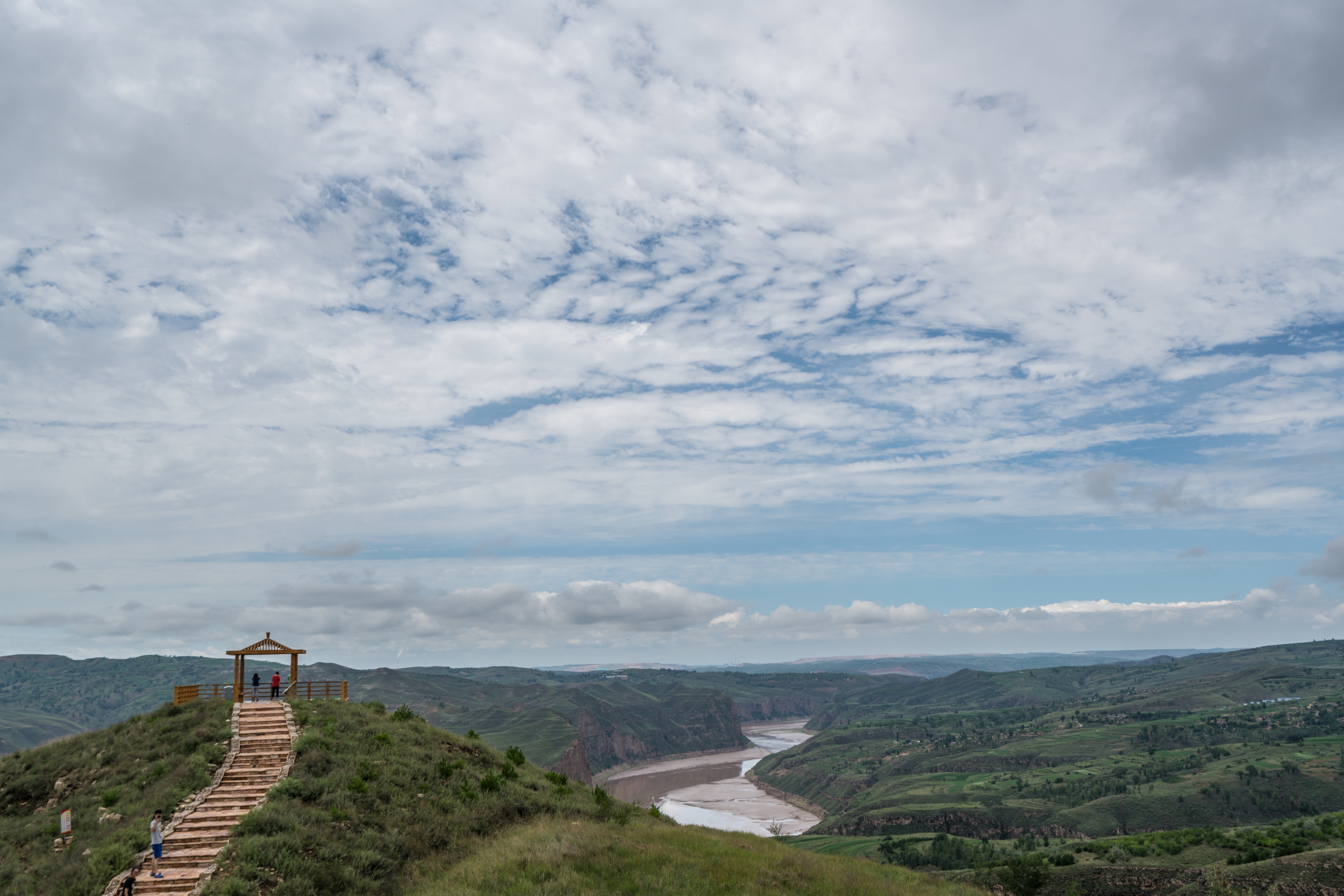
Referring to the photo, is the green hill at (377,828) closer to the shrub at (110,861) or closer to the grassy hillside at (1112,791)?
the shrub at (110,861)

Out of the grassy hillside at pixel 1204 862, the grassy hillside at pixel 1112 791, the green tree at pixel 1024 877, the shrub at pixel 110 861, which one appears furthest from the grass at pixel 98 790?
the grassy hillside at pixel 1112 791

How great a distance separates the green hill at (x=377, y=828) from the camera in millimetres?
23312

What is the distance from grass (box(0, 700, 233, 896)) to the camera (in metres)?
23.6

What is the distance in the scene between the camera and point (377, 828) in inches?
1089

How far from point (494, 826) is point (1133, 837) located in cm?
6366

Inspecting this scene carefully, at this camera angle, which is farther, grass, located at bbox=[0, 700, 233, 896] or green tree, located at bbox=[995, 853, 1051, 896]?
green tree, located at bbox=[995, 853, 1051, 896]

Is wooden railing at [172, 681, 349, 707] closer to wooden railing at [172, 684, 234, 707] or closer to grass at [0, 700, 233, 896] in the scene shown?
wooden railing at [172, 684, 234, 707]

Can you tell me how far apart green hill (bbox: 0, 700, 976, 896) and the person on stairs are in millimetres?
992

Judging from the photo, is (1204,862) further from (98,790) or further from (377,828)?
(98,790)

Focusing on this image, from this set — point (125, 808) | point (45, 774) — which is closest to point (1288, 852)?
point (125, 808)

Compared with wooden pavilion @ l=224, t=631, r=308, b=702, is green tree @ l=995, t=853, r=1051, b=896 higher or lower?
lower

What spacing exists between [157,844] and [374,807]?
8.01 meters

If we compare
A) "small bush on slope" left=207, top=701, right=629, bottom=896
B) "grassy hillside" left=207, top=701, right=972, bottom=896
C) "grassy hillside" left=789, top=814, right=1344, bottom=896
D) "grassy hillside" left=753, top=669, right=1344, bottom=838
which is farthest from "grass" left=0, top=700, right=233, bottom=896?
"grassy hillside" left=753, top=669, right=1344, bottom=838

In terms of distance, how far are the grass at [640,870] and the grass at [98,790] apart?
10.5 m
